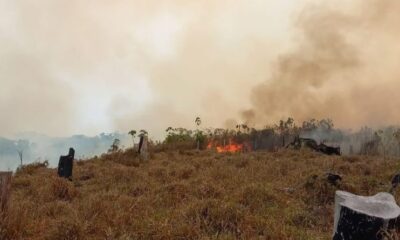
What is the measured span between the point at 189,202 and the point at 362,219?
4338 mm

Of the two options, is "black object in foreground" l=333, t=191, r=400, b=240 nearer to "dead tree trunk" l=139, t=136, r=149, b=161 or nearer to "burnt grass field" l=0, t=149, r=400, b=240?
"burnt grass field" l=0, t=149, r=400, b=240

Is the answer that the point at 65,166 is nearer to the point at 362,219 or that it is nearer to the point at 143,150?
the point at 143,150

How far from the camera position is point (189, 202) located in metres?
10.3

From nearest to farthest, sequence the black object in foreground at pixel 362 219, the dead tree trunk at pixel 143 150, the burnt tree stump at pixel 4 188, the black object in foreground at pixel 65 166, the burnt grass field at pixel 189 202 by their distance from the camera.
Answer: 1. the black object in foreground at pixel 362 219
2. the burnt tree stump at pixel 4 188
3. the burnt grass field at pixel 189 202
4. the black object in foreground at pixel 65 166
5. the dead tree trunk at pixel 143 150

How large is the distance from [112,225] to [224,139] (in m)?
20.3

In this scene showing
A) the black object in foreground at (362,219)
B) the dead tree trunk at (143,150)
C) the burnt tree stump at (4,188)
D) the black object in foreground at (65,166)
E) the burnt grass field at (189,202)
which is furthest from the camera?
the dead tree trunk at (143,150)

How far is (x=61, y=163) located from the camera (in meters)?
16.6

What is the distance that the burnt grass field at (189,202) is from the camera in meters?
8.04

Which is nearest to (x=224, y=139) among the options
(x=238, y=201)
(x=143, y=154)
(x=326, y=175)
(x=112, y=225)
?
(x=143, y=154)

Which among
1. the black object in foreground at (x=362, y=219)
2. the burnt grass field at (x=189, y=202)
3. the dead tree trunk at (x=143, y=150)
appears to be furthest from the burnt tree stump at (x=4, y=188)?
the dead tree trunk at (x=143, y=150)

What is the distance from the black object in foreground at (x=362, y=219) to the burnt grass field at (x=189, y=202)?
138 cm

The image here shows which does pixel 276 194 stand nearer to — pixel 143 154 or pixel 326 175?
pixel 326 175

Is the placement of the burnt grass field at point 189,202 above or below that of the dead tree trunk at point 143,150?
below

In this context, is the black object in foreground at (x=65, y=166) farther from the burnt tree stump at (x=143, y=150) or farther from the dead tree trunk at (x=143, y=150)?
the burnt tree stump at (x=143, y=150)
